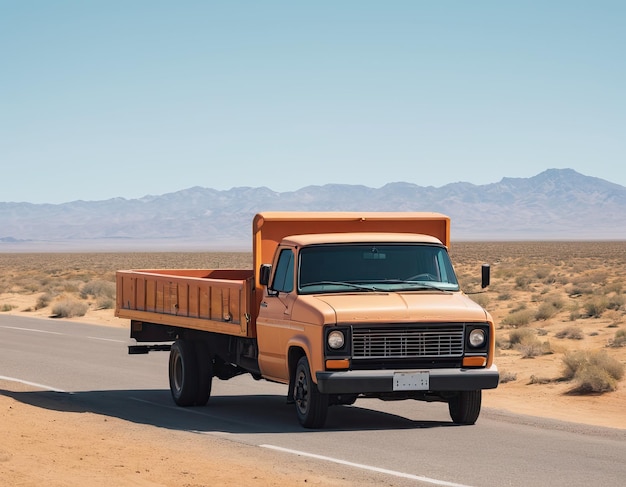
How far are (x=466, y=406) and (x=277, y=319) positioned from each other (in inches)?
95.5

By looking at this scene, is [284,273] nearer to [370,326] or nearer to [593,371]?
[370,326]

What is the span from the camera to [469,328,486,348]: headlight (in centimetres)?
1251

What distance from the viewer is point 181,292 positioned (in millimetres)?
15609

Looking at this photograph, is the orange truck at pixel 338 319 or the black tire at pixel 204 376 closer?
the orange truck at pixel 338 319

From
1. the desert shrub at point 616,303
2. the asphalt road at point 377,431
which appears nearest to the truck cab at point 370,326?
the asphalt road at point 377,431

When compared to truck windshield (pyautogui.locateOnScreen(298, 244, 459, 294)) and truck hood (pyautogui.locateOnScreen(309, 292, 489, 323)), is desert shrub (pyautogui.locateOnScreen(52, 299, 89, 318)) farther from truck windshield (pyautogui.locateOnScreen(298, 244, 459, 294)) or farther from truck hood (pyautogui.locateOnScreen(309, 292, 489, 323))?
truck hood (pyautogui.locateOnScreen(309, 292, 489, 323))

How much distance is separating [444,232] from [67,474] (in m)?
6.76

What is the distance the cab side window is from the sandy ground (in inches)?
79.1

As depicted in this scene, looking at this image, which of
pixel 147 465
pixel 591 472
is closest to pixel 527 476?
pixel 591 472

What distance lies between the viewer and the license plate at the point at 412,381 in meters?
12.1

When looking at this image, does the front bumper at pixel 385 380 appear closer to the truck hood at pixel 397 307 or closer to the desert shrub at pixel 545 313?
the truck hood at pixel 397 307

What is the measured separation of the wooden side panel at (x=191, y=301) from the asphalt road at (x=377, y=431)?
1.18 metres

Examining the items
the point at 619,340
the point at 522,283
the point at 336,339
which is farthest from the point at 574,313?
the point at 336,339

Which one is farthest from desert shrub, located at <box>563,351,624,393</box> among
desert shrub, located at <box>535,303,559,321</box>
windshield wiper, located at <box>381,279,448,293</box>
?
desert shrub, located at <box>535,303,559,321</box>
